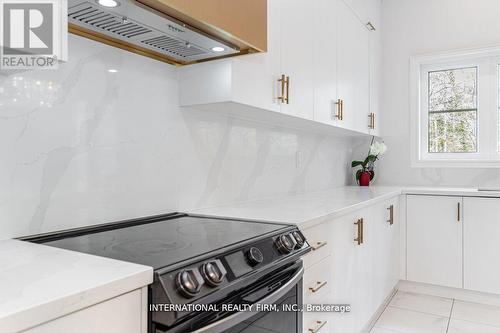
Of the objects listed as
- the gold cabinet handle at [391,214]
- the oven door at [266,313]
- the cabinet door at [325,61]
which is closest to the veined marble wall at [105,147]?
the cabinet door at [325,61]

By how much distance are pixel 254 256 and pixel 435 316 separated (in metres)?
2.30

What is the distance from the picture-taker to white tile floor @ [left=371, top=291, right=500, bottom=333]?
2.55 m

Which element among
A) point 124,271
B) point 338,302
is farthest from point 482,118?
point 124,271

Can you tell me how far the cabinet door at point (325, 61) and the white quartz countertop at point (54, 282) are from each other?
1.74 m

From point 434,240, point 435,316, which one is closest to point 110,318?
point 435,316

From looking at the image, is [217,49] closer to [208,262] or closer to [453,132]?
[208,262]

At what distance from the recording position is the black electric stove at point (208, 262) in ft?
2.75

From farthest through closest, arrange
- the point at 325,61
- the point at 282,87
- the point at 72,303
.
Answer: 1. the point at 325,61
2. the point at 282,87
3. the point at 72,303

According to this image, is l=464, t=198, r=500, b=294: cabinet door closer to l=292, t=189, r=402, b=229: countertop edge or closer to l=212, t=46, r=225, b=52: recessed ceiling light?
l=292, t=189, r=402, b=229: countertop edge

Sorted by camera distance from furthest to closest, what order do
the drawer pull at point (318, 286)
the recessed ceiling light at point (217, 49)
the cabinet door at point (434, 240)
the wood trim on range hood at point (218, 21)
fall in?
1. the cabinet door at point (434, 240)
2. the drawer pull at point (318, 286)
3. the recessed ceiling light at point (217, 49)
4. the wood trim on range hood at point (218, 21)

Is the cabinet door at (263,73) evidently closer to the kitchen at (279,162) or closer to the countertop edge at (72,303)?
the kitchen at (279,162)

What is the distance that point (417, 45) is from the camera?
3.73m

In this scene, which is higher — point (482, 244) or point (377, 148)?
point (377, 148)

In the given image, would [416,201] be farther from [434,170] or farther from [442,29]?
[442,29]
